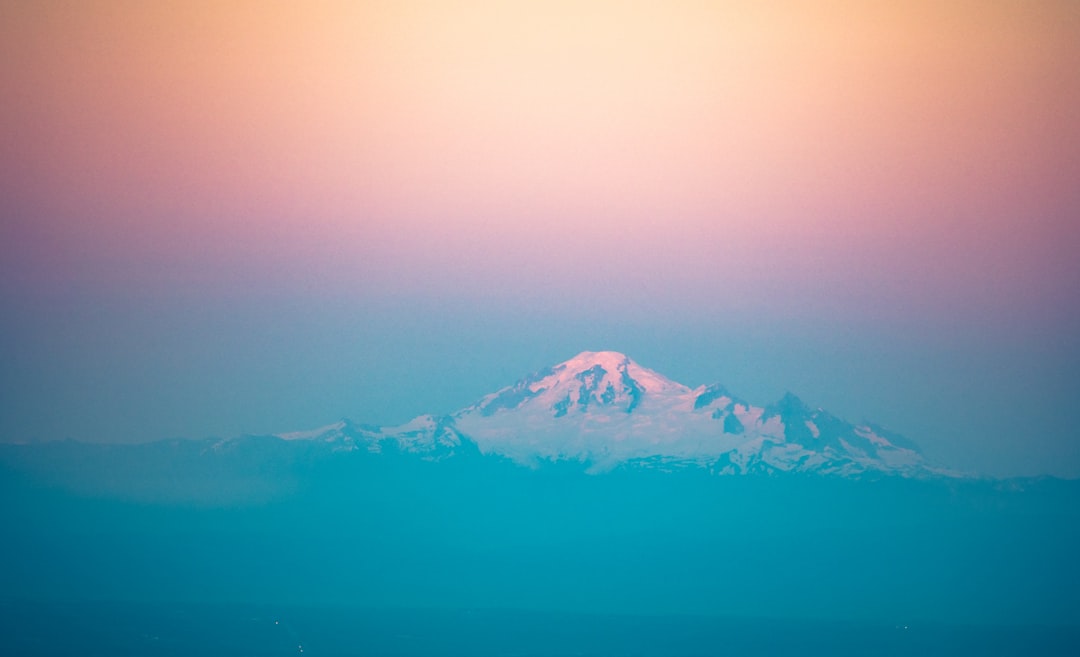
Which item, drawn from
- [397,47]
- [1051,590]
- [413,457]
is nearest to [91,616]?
[413,457]

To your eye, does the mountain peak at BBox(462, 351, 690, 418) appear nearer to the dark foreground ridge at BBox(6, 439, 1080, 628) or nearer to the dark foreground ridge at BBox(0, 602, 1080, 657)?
the dark foreground ridge at BBox(6, 439, 1080, 628)

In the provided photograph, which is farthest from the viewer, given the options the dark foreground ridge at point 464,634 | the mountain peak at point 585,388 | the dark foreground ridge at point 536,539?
the dark foreground ridge at point 536,539

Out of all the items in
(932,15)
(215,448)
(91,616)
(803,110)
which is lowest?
(91,616)

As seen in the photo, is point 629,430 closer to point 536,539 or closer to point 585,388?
point 585,388

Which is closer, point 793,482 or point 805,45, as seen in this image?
point 805,45

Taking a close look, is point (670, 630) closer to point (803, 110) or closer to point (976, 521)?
point (976, 521)

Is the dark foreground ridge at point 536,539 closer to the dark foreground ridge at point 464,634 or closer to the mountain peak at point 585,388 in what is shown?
the dark foreground ridge at point 464,634

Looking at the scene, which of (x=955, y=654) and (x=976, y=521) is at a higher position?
(x=976, y=521)

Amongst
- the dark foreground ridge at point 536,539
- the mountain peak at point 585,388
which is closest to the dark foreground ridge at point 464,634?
the dark foreground ridge at point 536,539

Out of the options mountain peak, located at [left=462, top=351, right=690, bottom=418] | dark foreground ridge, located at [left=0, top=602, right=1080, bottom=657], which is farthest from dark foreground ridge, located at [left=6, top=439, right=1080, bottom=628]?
mountain peak, located at [left=462, top=351, right=690, bottom=418]
